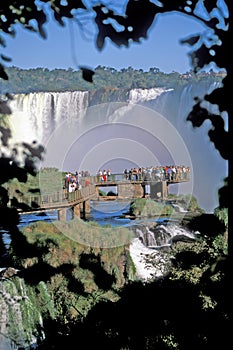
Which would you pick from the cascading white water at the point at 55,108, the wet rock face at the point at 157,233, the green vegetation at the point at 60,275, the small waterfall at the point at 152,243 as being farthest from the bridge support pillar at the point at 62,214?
the cascading white water at the point at 55,108

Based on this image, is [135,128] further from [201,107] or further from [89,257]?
[201,107]

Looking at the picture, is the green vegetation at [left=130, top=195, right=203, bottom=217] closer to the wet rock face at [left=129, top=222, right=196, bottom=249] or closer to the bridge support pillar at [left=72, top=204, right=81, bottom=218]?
the wet rock face at [left=129, top=222, right=196, bottom=249]

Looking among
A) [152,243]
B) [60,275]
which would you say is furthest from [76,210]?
[60,275]

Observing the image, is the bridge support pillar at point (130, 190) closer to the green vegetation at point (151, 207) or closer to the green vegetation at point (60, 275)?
the green vegetation at point (151, 207)

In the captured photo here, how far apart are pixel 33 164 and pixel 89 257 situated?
0.51m

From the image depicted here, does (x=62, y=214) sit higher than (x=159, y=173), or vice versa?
(x=159, y=173)

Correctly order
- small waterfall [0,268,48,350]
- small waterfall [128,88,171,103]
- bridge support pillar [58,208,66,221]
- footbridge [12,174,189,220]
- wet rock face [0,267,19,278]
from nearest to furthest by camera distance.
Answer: small waterfall [0,268,48,350] → wet rock face [0,267,19,278] → bridge support pillar [58,208,66,221] → footbridge [12,174,189,220] → small waterfall [128,88,171,103]

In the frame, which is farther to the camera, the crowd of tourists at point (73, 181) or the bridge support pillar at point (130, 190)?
the bridge support pillar at point (130, 190)

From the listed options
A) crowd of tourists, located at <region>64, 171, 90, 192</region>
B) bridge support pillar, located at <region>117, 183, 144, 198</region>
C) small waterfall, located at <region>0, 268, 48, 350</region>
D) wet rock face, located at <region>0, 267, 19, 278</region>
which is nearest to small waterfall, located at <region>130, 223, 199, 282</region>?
crowd of tourists, located at <region>64, 171, 90, 192</region>

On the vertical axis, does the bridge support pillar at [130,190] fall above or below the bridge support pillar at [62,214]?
above

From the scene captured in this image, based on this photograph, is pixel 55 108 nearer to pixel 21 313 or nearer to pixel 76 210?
pixel 76 210

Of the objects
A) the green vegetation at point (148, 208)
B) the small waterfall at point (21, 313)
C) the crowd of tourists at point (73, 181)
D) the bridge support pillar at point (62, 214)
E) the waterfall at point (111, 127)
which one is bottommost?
the green vegetation at point (148, 208)

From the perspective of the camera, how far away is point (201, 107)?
0.57 m

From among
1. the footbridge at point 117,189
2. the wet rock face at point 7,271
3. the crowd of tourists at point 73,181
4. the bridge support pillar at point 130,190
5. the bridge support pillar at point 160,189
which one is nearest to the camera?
the wet rock face at point 7,271
